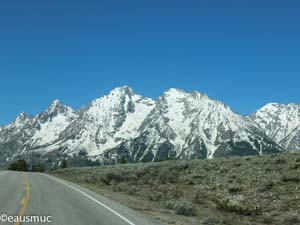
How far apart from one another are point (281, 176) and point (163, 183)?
33.8 ft

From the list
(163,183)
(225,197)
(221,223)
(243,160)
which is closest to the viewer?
(221,223)

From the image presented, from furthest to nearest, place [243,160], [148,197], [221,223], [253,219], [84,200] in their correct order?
[243,160] < [148,197] < [84,200] < [253,219] < [221,223]

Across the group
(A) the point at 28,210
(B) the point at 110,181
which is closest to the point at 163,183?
(B) the point at 110,181

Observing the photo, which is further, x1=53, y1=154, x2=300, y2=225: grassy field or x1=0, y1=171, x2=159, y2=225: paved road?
x1=53, y1=154, x2=300, y2=225: grassy field

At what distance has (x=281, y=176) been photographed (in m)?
35.2

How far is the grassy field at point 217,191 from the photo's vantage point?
25094 mm

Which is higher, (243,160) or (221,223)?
(243,160)

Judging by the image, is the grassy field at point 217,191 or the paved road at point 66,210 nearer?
the paved road at point 66,210

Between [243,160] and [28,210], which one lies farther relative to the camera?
[243,160]

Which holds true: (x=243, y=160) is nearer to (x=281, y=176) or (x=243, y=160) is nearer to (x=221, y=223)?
(x=281, y=176)

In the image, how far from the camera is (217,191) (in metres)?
34.5

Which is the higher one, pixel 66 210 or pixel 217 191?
pixel 217 191

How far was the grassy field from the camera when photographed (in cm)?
2509

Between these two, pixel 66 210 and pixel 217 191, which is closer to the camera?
pixel 66 210
